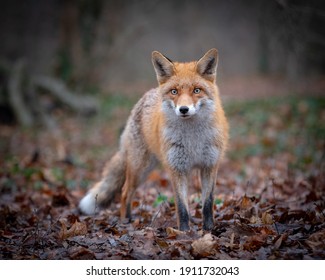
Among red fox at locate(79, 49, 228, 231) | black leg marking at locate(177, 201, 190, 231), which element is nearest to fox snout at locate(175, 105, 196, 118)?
red fox at locate(79, 49, 228, 231)

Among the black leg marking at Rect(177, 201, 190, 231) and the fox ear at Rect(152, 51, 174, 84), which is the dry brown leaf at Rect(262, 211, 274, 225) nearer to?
the black leg marking at Rect(177, 201, 190, 231)

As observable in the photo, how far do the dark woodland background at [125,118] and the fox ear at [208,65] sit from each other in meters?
1.41

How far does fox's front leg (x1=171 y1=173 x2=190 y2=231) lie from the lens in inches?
153

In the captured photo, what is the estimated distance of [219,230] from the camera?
377 cm

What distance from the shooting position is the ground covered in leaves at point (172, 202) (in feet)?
10.6

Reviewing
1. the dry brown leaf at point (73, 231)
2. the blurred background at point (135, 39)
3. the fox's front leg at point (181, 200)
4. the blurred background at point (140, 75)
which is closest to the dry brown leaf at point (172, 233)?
the fox's front leg at point (181, 200)

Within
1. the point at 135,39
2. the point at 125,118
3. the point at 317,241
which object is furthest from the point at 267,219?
the point at 135,39

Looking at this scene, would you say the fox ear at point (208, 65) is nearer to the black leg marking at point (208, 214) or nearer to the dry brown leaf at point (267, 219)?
the black leg marking at point (208, 214)

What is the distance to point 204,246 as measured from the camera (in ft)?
10.3

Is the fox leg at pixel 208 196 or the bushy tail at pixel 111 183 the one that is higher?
the bushy tail at pixel 111 183

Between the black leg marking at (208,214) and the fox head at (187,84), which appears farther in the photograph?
the black leg marking at (208,214)
